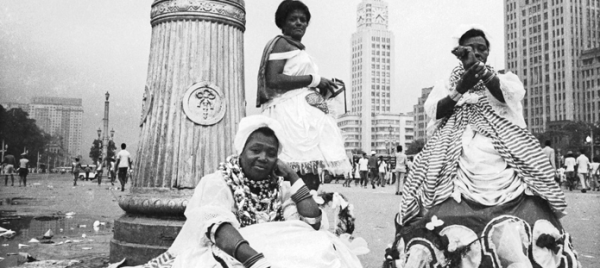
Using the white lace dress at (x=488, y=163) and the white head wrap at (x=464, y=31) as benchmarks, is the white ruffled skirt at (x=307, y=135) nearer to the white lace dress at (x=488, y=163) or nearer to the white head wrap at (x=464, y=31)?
the white lace dress at (x=488, y=163)

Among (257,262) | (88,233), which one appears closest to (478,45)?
(257,262)

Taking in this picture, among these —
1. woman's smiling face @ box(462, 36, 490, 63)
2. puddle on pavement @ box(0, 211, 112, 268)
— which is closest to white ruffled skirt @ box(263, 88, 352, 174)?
woman's smiling face @ box(462, 36, 490, 63)

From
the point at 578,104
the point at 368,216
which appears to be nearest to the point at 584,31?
the point at 578,104

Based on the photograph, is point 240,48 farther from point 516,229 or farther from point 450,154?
point 516,229

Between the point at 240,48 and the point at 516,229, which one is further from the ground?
the point at 240,48

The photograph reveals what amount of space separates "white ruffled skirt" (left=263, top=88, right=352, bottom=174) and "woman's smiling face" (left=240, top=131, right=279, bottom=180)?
2.02 feet

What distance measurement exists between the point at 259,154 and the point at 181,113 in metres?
1.83

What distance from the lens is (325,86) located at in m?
3.76

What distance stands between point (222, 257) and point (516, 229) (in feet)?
5.16

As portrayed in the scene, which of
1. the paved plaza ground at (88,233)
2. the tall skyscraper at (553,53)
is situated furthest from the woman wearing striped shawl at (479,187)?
the tall skyscraper at (553,53)

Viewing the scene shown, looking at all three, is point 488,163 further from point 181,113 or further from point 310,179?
point 181,113

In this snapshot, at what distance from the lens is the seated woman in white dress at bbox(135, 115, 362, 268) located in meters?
2.42

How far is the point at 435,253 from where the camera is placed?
2.80 meters

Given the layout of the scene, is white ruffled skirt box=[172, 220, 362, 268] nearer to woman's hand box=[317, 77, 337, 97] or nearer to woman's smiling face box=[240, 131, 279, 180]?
woman's smiling face box=[240, 131, 279, 180]
